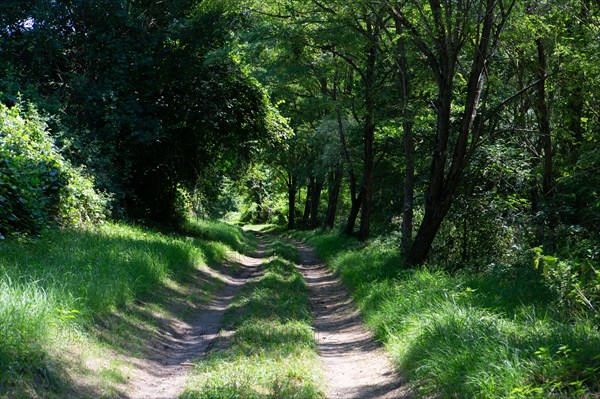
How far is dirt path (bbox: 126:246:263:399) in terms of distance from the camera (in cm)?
669

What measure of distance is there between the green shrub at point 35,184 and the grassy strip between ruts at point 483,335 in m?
6.61

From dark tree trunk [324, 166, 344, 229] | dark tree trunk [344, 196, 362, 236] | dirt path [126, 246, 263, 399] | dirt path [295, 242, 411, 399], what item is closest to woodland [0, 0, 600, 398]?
dark tree trunk [344, 196, 362, 236]

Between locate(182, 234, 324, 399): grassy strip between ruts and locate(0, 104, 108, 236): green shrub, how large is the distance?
425 cm

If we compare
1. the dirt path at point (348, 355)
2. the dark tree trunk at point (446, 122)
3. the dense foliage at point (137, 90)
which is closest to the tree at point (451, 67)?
the dark tree trunk at point (446, 122)

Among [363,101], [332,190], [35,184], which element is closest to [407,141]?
[363,101]

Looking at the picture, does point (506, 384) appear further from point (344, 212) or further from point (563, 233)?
point (344, 212)

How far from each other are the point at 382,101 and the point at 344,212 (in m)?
30.1

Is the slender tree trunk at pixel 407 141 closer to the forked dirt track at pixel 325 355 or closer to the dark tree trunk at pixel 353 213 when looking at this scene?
the forked dirt track at pixel 325 355

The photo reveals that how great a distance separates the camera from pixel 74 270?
9.04 m

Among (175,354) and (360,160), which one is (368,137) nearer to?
(360,160)

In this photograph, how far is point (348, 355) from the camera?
864 cm

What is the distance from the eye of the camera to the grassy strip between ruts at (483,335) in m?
5.16

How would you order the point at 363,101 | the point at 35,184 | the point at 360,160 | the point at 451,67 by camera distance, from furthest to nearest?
the point at 360,160
the point at 363,101
the point at 451,67
the point at 35,184

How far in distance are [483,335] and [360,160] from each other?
17.7 meters
